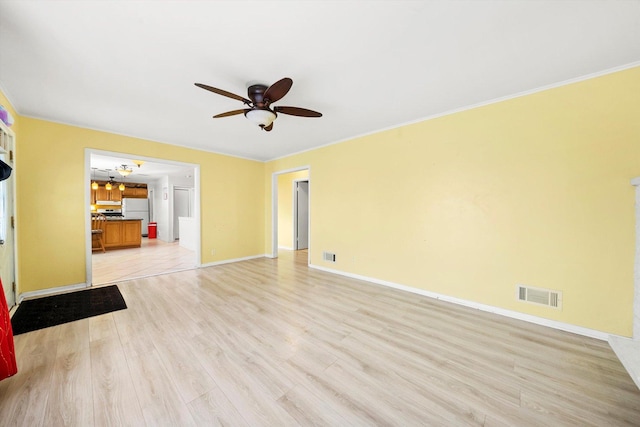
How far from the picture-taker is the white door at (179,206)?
338 inches

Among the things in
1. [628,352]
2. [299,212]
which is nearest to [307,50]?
[628,352]

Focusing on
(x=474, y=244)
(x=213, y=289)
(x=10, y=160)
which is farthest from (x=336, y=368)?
(x=10, y=160)

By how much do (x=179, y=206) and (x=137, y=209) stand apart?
2074 millimetres

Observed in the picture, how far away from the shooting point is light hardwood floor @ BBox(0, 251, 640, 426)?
4.38ft

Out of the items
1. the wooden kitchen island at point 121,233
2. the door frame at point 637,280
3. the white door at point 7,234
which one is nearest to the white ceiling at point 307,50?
the white door at point 7,234

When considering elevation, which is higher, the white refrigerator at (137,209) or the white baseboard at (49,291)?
the white refrigerator at (137,209)

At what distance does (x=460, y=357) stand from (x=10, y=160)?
5275 mm

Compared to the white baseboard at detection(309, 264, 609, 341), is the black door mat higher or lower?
lower

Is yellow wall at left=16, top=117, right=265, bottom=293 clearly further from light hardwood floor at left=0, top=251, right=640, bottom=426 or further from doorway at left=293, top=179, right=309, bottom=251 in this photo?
doorway at left=293, top=179, right=309, bottom=251

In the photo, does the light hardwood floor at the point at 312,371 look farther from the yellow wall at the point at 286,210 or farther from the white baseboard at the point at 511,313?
the yellow wall at the point at 286,210

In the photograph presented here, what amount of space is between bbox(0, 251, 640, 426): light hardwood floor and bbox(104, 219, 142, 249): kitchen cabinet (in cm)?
555

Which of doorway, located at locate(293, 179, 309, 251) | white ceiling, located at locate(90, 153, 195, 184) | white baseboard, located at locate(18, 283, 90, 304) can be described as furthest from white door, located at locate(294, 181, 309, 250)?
white baseboard, located at locate(18, 283, 90, 304)

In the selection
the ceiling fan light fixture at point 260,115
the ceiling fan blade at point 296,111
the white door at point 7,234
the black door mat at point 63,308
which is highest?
the ceiling fan blade at point 296,111

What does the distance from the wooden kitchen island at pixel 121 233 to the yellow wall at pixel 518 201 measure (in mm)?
7245
